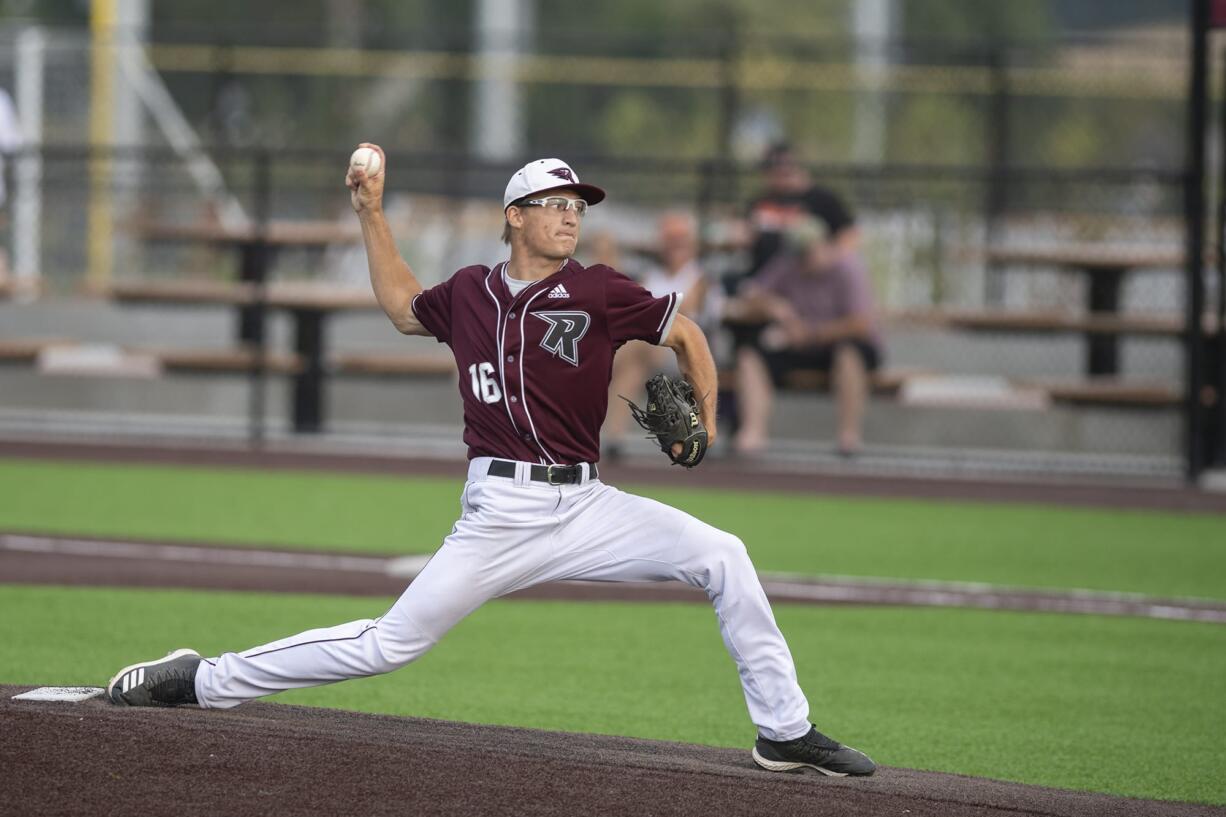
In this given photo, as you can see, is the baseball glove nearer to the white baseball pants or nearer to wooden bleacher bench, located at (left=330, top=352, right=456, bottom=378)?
the white baseball pants

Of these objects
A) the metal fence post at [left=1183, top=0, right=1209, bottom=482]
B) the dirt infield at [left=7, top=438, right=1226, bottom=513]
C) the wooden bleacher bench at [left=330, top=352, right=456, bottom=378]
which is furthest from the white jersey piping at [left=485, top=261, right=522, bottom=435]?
the wooden bleacher bench at [left=330, top=352, right=456, bottom=378]

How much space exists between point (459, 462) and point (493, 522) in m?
10.5

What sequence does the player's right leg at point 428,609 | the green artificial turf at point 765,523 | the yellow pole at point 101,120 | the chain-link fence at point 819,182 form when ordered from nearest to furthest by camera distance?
the player's right leg at point 428,609
the green artificial turf at point 765,523
the chain-link fence at point 819,182
the yellow pole at point 101,120

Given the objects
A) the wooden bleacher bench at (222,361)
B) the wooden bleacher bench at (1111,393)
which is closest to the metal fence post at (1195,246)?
the wooden bleacher bench at (1111,393)

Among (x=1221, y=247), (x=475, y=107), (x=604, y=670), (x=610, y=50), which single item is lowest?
(x=604, y=670)

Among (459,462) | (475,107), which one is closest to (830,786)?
(459,462)

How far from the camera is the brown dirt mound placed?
5.03 m

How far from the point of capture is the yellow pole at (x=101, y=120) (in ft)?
69.1

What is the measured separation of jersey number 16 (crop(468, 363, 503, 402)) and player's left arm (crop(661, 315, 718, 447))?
0.56 m

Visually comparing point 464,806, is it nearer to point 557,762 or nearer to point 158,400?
point 557,762

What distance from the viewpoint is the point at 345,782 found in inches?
204

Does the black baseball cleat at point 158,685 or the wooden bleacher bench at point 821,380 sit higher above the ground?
the wooden bleacher bench at point 821,380

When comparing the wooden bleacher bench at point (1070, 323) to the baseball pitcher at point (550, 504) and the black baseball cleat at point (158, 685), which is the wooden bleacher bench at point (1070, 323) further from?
the black baseball cleat at point (158, 685)

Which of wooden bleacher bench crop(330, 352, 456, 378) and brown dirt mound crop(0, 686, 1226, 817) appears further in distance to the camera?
wooden bleacher bench crop(330, 352, 456, 378)
